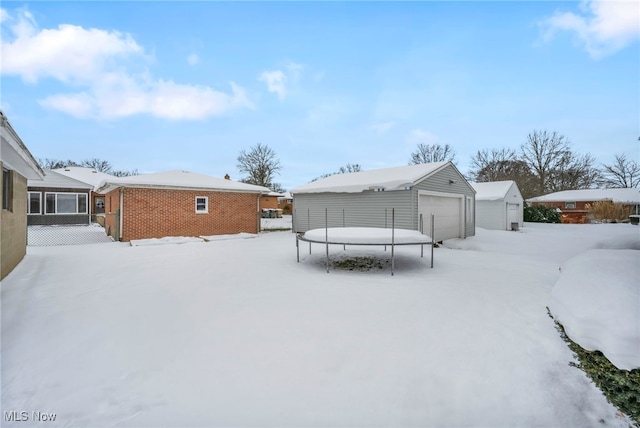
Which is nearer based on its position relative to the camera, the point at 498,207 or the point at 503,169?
the point at 498,207

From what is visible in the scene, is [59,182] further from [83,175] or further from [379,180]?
[379,180]

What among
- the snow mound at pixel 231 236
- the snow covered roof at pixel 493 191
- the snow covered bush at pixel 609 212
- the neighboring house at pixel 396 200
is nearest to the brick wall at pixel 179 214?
the snow mound at pixel 231 236

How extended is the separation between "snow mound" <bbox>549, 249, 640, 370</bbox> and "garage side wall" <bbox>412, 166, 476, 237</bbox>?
7528 millimetres

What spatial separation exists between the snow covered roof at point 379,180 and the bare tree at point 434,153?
26806 mm

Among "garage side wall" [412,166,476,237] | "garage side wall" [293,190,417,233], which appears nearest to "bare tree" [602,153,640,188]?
"garage side wall" [412,166,476,237]

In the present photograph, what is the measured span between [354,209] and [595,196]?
1275 inches

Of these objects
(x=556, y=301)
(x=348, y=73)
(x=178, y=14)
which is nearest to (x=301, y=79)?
(x=348, y=73)

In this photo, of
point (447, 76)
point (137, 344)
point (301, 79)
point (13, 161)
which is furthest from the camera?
point (301, 79)

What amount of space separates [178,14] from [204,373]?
37.4 feet

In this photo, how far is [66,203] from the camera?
63.2 ft

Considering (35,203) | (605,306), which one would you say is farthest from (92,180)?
(605,306)

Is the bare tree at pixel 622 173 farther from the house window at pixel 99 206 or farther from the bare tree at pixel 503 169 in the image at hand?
the house window at pixel 99 206

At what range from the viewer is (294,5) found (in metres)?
10.2

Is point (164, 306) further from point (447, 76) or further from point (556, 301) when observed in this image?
point (447, 76)
